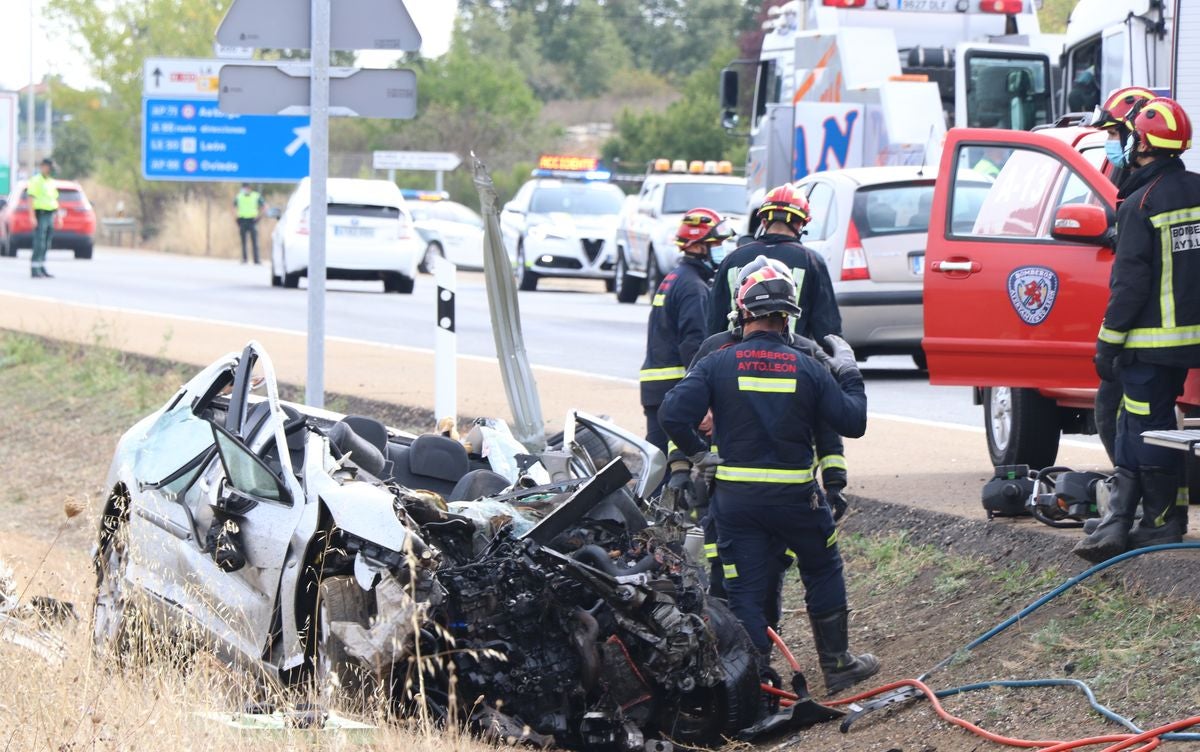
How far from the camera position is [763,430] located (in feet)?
21.6

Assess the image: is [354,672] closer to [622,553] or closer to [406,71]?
[622,553]

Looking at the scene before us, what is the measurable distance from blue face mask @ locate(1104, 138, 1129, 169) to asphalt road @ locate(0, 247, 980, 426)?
4773mm

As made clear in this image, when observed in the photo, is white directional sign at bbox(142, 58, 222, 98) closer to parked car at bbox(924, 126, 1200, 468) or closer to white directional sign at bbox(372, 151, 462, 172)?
white directional sign at bbox(372, 151, 462, 172)

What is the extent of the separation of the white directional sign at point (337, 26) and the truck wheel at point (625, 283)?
16.4m

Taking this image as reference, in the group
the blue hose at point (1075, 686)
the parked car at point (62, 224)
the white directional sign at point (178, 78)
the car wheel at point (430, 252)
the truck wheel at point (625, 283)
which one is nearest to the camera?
the blue hose at point (1075, 686)

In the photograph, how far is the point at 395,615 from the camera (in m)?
5.49

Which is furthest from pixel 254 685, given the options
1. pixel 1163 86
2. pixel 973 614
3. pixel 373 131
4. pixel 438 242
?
pixel 373 131

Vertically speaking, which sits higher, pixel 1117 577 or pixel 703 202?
pixel 703 202

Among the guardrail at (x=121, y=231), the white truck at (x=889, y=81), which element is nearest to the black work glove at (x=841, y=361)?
the white truck at (x=889, y=81)

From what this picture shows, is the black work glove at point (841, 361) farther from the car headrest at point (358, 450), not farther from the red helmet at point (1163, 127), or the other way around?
the car headrest at point (358, 450)

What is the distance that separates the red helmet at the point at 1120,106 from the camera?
7.25 meters

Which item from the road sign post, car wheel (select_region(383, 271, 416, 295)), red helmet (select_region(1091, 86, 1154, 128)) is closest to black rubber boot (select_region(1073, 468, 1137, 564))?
red helmet (select_region(1091, 86, 1154, 128))

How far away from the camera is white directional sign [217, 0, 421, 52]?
8.84m

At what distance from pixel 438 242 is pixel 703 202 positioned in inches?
369
